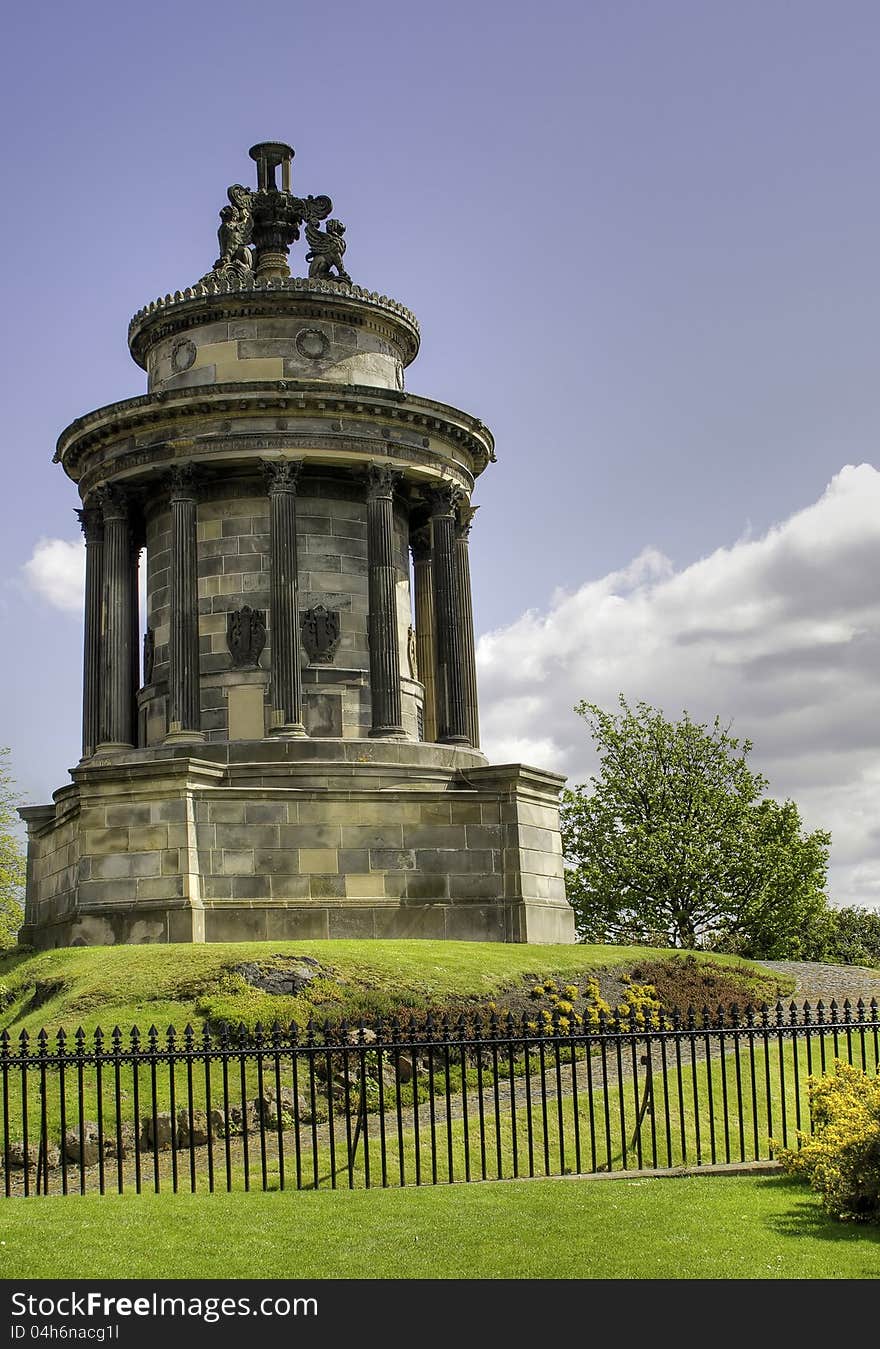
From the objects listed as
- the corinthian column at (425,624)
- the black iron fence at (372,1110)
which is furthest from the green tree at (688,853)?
the black iron fence at (372,1110)

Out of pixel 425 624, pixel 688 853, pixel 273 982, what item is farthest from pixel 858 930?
pixel 273 982

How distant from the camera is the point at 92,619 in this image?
38.5 metres

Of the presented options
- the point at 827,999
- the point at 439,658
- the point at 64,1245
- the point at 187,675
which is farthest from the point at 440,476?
the point at 64,1245

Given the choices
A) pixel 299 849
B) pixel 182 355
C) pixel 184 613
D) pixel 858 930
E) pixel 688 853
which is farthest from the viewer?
pixel 858 930

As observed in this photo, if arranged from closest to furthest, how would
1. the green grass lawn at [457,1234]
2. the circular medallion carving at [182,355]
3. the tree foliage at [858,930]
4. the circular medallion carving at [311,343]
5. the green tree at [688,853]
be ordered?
the green grass lawn at [457,1234] → the circular medallion carving at [311,343] → the circular medallion carving at [182,355] → the green tree at [688,853] → the tree foliage at [858,930]

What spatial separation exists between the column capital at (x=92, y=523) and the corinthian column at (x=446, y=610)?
7593mm

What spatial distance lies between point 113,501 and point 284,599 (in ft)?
16.9

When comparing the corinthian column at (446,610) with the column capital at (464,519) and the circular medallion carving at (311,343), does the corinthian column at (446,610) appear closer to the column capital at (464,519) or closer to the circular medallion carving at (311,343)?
the column capital at (464,519)

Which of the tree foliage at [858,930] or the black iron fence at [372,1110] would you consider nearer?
the black iron fence at [372,1110]

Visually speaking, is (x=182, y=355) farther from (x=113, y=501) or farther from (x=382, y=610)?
(x=382, y=610)

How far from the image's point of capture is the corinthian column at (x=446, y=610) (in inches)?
1489

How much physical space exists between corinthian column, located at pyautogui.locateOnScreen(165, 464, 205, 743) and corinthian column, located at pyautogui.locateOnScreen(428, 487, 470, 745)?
18.4 ft

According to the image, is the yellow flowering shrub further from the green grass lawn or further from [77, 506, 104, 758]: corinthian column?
[77, 506, 104, 758]: corinthian column

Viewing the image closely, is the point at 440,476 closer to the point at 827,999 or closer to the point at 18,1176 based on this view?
the point at 827,999
